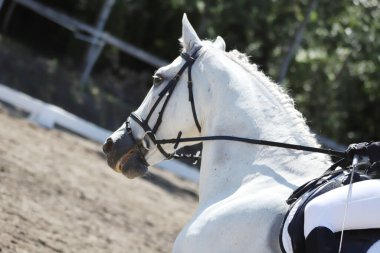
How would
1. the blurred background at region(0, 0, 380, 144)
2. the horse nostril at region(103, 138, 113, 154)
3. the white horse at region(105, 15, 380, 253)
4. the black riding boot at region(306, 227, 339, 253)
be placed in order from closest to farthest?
the black riding boot at region(306, 227, 339, 253), the white horse at region(105, 15, 380, 253), the horse nostril at region(103, 138, 113, 154), the blurred background at region(0, 0, 380, 144)

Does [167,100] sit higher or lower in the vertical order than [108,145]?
higher

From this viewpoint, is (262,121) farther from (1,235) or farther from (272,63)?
(272,63)

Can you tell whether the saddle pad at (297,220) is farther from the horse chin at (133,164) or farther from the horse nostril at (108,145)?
the horse nostril at (108,145)

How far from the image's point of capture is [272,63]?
20.5m

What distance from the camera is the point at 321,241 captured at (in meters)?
3.16

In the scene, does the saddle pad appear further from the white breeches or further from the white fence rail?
the white fence rail

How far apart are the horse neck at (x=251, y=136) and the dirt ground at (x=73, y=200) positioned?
7.37 feet

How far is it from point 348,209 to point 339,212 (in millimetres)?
46

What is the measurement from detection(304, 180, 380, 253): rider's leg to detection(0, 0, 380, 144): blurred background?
11.3 m

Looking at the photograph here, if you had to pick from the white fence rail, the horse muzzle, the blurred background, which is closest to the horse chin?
the horse muzzle

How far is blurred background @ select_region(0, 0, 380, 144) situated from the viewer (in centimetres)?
1565

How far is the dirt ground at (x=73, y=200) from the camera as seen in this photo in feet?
20.7

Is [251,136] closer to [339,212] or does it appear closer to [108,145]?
[339,212]

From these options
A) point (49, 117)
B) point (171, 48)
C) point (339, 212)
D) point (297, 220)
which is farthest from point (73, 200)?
point (171, 48)
